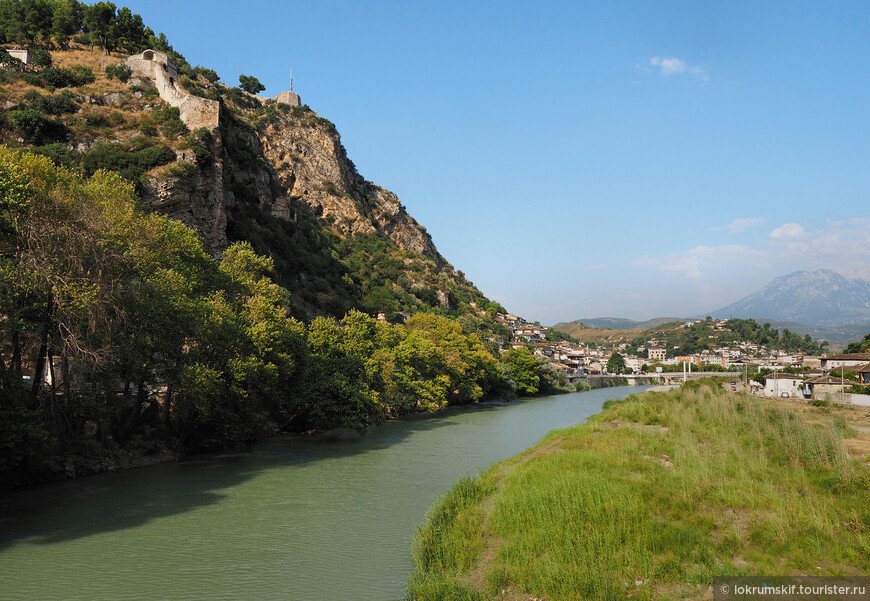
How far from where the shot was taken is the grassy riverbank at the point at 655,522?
9.50 m

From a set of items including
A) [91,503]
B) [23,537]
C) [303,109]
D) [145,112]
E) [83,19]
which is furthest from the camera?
[303,109]

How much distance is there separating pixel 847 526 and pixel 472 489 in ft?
29.5

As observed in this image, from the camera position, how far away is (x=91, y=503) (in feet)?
61.6

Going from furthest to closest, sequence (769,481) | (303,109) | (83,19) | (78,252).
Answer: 1. (303,109)
2. (83,19)
3. (78,252)
4. (769,481)

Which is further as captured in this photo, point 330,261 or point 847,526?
point 330,261

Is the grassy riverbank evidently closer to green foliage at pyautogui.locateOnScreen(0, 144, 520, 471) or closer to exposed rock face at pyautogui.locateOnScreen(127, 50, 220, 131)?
green foliage at pyautogui.locateOnScreen(0, 144, 520, 471)

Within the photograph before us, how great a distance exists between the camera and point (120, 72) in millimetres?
58188

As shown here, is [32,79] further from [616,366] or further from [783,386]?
[616,366]

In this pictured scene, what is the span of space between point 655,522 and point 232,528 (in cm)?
1232

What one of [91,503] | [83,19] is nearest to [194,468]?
[91,503]

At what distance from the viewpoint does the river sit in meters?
12.2

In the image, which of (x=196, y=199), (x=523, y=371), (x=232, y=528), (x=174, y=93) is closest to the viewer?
(x=232, y=528)

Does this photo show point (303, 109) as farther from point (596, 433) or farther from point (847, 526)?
point (847, 526)

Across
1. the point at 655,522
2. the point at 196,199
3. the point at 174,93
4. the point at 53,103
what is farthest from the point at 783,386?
the point at 53,103
